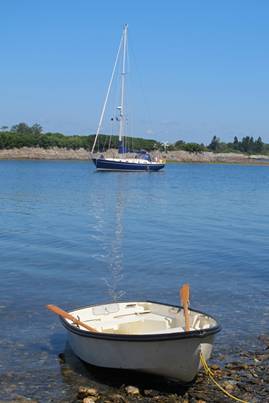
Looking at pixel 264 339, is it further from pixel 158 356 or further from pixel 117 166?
pixel 117 166

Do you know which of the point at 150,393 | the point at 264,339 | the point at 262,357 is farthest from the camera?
the point at 264,339

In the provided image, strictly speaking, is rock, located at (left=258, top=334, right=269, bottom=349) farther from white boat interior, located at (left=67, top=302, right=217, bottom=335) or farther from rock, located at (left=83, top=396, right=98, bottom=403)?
rock, located at (left=83, top=396, right=98, bottom=403)

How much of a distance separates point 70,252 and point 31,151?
157610 millimetres

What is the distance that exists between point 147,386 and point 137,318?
5.87ft

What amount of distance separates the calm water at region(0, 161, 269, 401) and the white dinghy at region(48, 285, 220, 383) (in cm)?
90

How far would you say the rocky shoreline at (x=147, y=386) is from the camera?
10016 millimetres

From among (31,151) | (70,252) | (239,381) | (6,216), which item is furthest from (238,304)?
(31,151)

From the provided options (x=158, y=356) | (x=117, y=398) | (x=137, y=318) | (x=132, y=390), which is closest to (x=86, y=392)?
(x=117, y=398)

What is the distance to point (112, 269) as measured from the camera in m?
21.3

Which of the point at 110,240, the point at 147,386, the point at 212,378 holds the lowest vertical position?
the point at 110,240

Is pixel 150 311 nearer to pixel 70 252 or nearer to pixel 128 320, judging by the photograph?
pixel 128 320

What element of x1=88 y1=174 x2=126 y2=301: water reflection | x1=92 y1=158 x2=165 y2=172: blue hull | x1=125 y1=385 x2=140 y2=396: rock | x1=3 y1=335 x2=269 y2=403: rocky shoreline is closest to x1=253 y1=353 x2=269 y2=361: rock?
x1=3 y1=335 x2=269 y2=403: rocky shoreline

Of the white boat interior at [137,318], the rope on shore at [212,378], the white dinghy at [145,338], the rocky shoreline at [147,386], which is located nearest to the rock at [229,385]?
the rocky shoreline at [147,386]

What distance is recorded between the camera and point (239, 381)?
10703 mm
